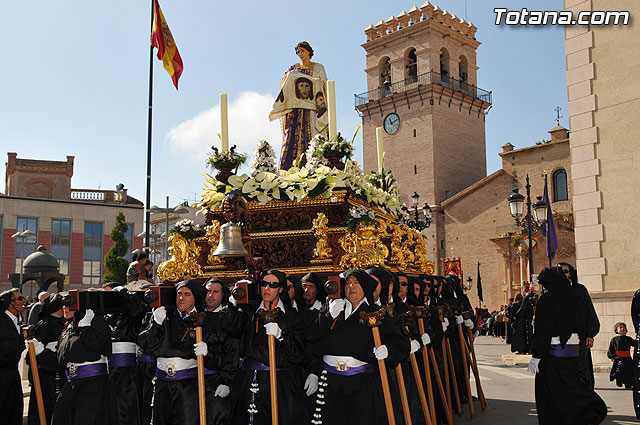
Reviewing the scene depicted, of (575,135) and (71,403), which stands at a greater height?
(575,135)

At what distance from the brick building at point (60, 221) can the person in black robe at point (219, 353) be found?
4444 cm

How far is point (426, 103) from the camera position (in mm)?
51344

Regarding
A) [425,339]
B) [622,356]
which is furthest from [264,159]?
[622,356]

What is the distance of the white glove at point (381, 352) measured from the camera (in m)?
6.11

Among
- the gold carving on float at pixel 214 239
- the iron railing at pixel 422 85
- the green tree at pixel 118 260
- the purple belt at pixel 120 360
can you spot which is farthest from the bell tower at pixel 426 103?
the purple belt at pixel 120 360

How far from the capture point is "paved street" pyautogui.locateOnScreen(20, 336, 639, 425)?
376 inches

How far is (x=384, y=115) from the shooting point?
54.2 m

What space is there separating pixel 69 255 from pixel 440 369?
155 feet

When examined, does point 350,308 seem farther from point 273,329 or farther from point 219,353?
point 219,353

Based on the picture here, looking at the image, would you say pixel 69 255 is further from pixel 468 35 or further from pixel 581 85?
pixel 581 85

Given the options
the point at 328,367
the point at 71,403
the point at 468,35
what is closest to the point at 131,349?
the point at 71,403

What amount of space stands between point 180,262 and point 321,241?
2517 mm

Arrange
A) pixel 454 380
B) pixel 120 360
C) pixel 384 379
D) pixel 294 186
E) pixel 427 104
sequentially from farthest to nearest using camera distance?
pixel 427 104, pixel 454 380, pixel 294 186, pixel 120 360, pixel 384 379

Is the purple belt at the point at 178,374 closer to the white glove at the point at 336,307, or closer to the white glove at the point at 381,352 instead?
the white glove at the point at 336,307
